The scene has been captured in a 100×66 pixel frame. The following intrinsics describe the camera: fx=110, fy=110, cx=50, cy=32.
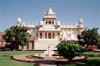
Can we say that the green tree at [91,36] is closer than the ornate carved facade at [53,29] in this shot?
Yes

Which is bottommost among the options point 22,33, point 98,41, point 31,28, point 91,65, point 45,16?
point 91,65

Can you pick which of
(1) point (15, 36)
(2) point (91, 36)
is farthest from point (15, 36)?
(2) point (91, 36)

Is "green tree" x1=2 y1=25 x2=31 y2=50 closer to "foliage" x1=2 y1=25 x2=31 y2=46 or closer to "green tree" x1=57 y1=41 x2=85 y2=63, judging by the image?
"foliage" x1=2 y1=25 x2=31 y2=46

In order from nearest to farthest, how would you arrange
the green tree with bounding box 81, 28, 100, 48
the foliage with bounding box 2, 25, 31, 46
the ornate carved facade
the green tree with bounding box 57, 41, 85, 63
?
the green tree with bounding box 57, 41, 85, 63
the green tree with bounding box 81, 28, 100, 48
the foliage with bounding box 2, 25, 31, 46
the ornate carved facade

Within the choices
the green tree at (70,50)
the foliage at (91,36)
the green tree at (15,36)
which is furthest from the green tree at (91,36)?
the green tree at (70,50)

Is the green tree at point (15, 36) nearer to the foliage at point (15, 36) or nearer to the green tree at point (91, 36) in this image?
the foliage at point (15, 36)

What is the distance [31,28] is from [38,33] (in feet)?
18.5

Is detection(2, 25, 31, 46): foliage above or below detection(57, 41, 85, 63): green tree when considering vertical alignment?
above

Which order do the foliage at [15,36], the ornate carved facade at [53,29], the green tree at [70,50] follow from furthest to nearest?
the ornate carved facade at [53,29], the foliage at [15,36], the green tree at [70,50]

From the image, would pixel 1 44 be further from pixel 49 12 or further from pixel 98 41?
pixel 98 41

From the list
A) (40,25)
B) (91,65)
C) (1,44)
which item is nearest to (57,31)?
(40,25)

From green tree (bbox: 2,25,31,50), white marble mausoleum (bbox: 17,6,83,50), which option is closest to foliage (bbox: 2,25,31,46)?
green tree (bbox: 2,25,31,50)

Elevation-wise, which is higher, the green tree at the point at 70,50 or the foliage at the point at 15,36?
the foliage at the point at 15,36

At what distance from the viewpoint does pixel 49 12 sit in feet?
184
